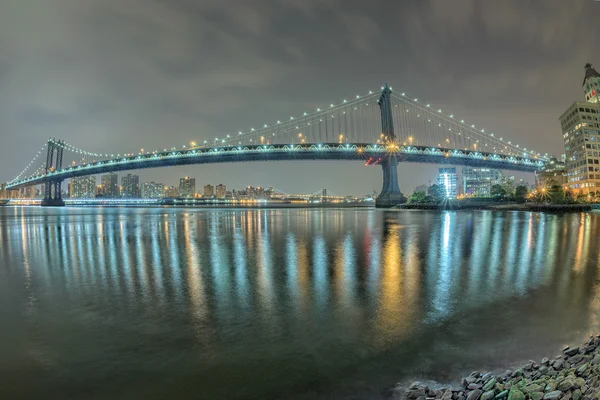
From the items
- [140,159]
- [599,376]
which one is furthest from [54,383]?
[140,159]

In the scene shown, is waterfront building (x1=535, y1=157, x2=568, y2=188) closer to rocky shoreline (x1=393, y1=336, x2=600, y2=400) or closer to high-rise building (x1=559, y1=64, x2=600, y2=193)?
high-rise building (x1=559, y1=64, x2=600, y2=193)

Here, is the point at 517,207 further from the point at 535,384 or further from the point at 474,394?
the point at 474,394

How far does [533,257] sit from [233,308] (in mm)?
12025

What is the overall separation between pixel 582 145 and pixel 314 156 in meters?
67.4

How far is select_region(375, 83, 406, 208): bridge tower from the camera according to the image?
240ft

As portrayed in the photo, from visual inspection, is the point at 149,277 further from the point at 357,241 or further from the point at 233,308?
the point at 357,241

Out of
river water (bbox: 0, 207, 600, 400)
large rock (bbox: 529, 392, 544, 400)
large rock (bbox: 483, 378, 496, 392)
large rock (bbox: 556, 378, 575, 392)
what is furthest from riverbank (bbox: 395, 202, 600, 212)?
large rock (bbox: 529, 392, 544, 400)

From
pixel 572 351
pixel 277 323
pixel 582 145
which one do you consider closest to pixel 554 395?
pixel 572 351

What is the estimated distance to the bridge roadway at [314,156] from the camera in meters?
75.2

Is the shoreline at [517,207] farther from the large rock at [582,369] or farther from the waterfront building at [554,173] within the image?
the large rock at [582,369]

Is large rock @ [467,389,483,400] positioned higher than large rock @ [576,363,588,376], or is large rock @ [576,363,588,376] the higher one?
large rock @ [576,363,588,376]

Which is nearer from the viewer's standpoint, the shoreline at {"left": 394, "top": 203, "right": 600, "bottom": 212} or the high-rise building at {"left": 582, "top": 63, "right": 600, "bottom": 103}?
the shoreline at {"left": 394, "top": 203, "right": 600, "bottom": 212}

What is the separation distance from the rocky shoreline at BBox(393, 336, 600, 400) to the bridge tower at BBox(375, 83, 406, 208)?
70.0 meters

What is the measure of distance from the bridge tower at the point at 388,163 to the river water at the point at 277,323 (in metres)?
61.8
